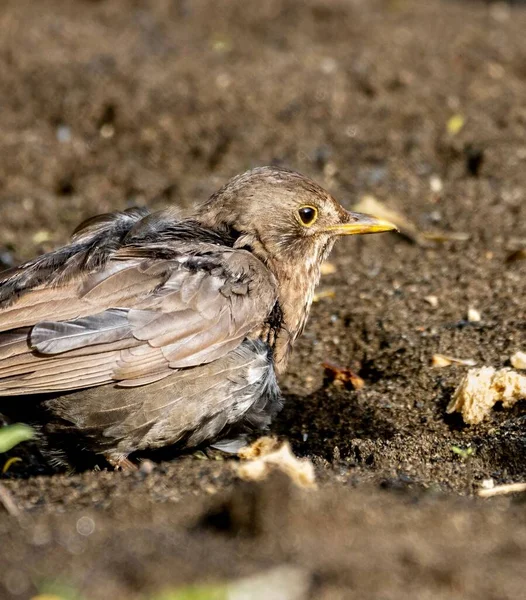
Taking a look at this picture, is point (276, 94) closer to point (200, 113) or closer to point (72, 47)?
point (200, 113)

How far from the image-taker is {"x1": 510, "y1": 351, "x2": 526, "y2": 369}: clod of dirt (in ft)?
17.5

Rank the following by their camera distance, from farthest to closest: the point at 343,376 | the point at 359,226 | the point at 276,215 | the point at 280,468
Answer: the point at 343,376 → the point at 359,226 → the point at 276,215 → the point at 280,468

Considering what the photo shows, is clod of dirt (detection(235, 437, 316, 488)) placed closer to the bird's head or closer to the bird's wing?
the bird's wing

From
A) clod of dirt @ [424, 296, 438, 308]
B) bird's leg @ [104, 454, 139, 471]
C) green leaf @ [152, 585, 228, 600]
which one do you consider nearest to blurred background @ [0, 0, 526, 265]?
clod of dirt @ [424, 296, 438, 308]

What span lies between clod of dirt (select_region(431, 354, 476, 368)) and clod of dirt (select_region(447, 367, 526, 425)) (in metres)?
0.41

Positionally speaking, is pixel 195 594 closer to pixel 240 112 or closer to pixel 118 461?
pixel 118 461

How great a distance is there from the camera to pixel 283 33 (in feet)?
35.9

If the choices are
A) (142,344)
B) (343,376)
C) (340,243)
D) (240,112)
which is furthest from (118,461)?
(240,112)

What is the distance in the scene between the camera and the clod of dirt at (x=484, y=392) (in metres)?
4.98

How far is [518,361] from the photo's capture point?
536 centimetres

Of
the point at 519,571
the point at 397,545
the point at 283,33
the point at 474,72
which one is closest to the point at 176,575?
the point at 397,545

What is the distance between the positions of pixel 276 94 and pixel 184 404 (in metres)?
4.89

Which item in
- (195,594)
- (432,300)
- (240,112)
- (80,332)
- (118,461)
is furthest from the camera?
(240,112)

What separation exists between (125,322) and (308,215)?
125 cm
